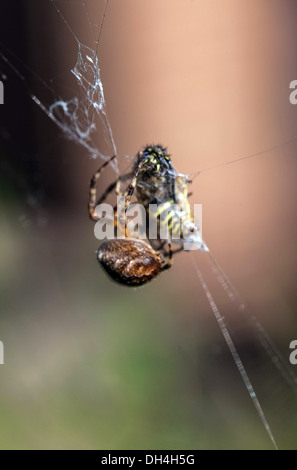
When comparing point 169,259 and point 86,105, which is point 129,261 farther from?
point 86,105

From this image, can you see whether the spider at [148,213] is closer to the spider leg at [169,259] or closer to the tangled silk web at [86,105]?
the spider leg at [169,259]

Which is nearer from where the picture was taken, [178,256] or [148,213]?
[148,213]

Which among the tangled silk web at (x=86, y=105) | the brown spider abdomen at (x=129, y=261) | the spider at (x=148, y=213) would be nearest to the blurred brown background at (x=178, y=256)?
the tangled silk web at (x=86, y=105)

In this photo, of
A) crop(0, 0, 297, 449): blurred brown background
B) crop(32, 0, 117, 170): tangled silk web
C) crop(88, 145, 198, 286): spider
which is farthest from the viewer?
crop(0, 0, 297, 449): blurred brown background

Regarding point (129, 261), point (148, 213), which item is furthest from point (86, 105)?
point (129, 261)

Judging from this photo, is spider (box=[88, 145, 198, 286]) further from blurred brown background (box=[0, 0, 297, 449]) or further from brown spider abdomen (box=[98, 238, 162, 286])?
blurred brown background (box=[0, 0, 297, 449])

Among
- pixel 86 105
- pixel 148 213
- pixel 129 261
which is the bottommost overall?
pixel 129 261

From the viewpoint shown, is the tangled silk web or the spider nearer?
the spider

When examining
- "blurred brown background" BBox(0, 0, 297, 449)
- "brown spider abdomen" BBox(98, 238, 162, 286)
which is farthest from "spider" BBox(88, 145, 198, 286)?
"blurred brown background" BBox(0, 0, 297, 449)
